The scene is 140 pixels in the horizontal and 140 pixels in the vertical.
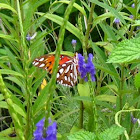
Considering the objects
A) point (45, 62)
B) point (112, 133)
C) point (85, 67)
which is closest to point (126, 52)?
point (112, 133)

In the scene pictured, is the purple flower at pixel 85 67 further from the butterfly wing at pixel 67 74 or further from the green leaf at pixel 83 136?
the green leaf at pixel 83 136

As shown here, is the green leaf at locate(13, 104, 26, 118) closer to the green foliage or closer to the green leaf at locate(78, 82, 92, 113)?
the green leaf at locate(78, 82, 92, 113)

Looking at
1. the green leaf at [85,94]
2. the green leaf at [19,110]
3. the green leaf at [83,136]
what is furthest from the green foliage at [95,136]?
the green leaf at [85,94]

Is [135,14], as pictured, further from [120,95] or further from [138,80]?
[138,80]

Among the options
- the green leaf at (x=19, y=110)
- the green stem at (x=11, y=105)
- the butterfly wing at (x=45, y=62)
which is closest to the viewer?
the green stem at (x=11, y=105)

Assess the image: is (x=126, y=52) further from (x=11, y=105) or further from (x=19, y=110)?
(x=19, y=110)

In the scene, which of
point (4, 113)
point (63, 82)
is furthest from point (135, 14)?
point (4, 113)

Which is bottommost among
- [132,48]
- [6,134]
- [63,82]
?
[6,134]
